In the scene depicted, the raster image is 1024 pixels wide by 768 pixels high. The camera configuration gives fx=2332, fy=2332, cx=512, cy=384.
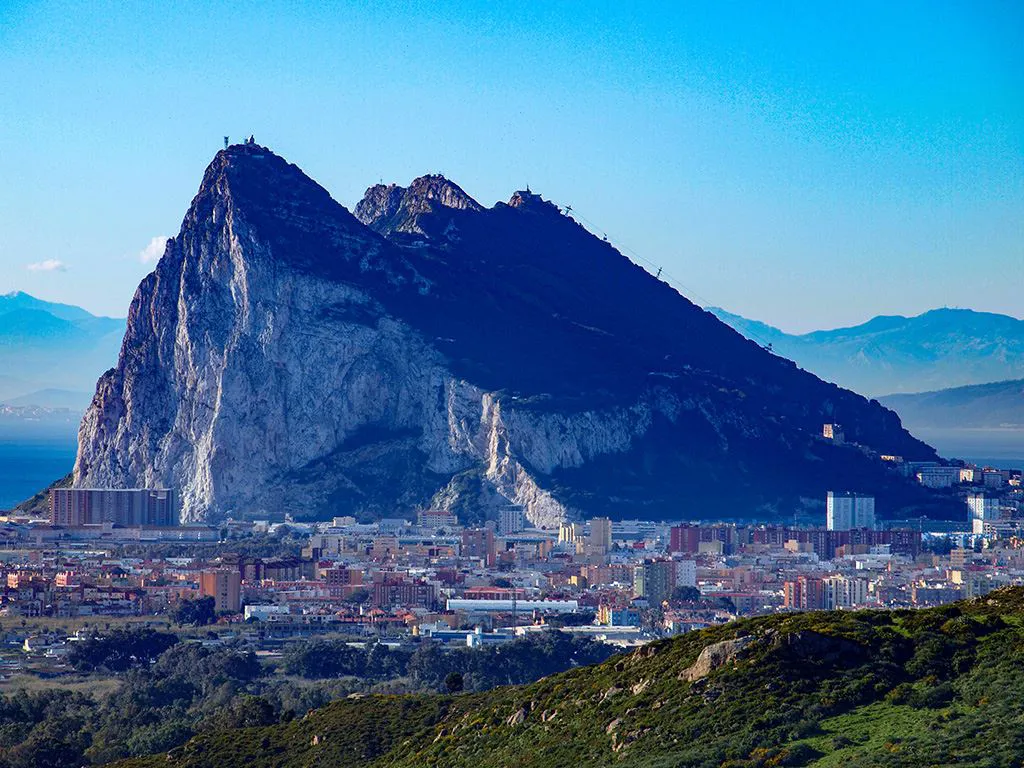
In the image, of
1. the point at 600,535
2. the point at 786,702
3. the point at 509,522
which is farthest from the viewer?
the point at 509,522

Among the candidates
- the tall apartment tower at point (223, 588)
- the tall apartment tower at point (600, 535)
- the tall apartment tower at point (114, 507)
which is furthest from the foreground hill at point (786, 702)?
the tall apartment tower at point (114, 507)

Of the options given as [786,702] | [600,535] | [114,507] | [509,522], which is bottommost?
[786,702]

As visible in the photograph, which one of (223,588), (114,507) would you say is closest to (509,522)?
(114,507)

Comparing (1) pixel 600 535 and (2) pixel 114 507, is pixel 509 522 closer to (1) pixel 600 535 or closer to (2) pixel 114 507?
(1) pixel 600 535

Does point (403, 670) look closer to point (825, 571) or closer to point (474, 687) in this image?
point (474, 687)

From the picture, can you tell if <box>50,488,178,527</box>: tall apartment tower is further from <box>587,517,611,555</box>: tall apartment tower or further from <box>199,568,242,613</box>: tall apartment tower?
<box>199,568,242,613</box>: tall apartment tower

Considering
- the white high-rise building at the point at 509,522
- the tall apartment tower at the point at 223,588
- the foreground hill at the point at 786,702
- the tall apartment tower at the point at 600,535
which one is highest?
the white high-rise building at the point at 509,522

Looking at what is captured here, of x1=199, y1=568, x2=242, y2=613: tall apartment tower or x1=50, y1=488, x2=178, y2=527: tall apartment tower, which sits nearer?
x1=199, y1=568, x2=242, y2=613: tall apartment tower

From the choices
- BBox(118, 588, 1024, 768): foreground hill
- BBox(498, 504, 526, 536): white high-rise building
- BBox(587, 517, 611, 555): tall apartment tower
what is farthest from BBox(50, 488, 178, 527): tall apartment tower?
BBox(118, 588, 1024, 768): foreground hill

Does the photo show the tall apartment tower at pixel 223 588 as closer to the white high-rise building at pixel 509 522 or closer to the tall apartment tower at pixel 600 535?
the tall apartment tower at pixel 600 535
